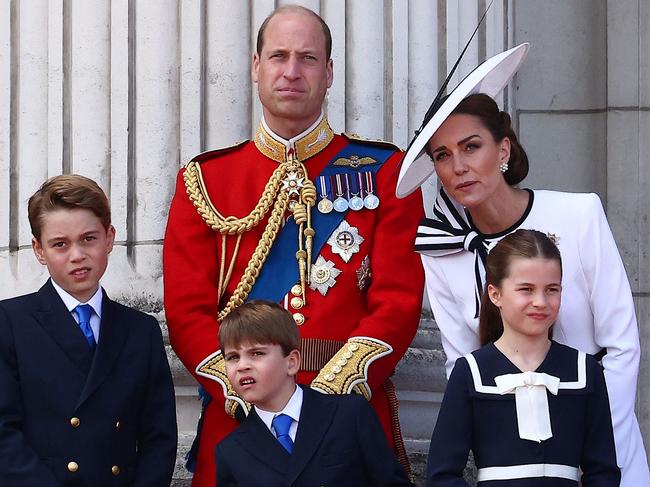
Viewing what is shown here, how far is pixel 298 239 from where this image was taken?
16.1 ft

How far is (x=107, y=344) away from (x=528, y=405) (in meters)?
1.22

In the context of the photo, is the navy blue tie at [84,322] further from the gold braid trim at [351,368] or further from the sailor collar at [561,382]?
the sailor collar at [561,382]

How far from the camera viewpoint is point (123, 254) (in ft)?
18.2

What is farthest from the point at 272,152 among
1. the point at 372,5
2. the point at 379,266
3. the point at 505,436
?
the point at 505,436

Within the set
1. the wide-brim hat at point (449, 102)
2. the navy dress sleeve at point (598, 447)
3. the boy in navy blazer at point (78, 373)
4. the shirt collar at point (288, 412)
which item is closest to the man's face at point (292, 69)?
the wide-brim hat at point (449, 102)

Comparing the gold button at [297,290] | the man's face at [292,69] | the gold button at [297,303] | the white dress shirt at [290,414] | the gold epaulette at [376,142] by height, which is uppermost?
the man's face at [292,69]

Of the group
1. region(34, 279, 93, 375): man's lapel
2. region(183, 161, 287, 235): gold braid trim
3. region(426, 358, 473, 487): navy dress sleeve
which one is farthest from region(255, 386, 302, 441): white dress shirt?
region(183, 161, 287, 235): gold braid trim

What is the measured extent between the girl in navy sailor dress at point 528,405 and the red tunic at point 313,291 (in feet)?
1.77

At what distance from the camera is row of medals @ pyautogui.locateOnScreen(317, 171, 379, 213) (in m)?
4.90

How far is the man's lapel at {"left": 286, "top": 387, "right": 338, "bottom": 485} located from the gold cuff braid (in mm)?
242

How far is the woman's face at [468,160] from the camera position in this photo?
4.50m

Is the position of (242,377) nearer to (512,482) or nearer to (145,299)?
(512,482)

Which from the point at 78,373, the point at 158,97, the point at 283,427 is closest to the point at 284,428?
the point at 283,427

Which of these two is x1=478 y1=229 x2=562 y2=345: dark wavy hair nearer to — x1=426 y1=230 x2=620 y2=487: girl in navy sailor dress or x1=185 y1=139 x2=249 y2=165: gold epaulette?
x1=426 y1=230 x2=620 y2=487: girl in navy sailor dress
